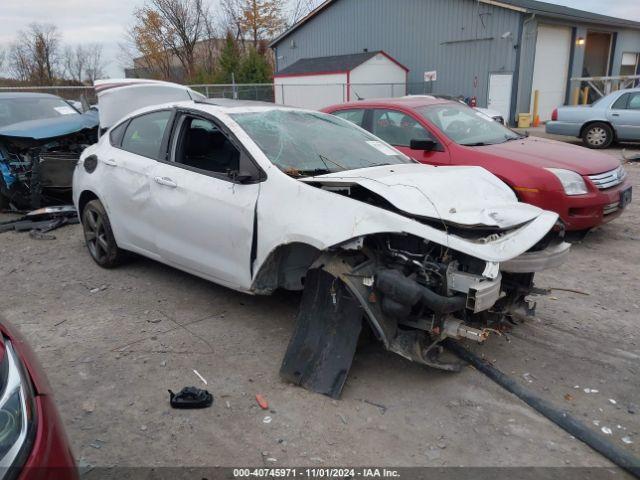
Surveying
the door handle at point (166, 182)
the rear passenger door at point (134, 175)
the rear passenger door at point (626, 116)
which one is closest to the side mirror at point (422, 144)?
the rear passenger door at point (134, 175)

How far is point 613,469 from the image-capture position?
8.71ft

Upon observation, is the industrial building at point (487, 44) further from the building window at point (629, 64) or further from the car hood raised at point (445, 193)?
the car hood raised at point (445, 193)

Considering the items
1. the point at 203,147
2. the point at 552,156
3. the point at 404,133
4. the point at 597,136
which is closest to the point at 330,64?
the point at 597,136

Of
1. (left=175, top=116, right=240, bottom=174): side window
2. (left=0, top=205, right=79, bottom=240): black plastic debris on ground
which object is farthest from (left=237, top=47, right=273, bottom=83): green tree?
(left=175, top=116, right=240, bottom=174): side window

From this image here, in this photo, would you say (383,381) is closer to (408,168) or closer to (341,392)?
(341,392)

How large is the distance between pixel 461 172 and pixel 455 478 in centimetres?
213

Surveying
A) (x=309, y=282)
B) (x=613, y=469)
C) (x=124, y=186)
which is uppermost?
(x=124, y=186)

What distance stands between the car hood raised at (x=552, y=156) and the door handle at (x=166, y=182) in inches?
137

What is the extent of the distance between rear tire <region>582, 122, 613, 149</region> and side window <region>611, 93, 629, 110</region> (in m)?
0.45

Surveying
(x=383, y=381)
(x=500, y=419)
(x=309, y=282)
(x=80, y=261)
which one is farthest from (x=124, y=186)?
(x=500, y=419)

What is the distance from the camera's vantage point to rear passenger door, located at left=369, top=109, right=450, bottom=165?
20.7 feet

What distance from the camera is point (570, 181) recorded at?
5629mm

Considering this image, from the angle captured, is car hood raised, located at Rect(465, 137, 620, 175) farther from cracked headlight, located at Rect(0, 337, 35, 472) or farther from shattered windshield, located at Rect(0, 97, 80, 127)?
shattered windshield, located at Rect(0, 97, 80, 127)

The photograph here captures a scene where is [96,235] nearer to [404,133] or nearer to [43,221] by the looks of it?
[43,221]
